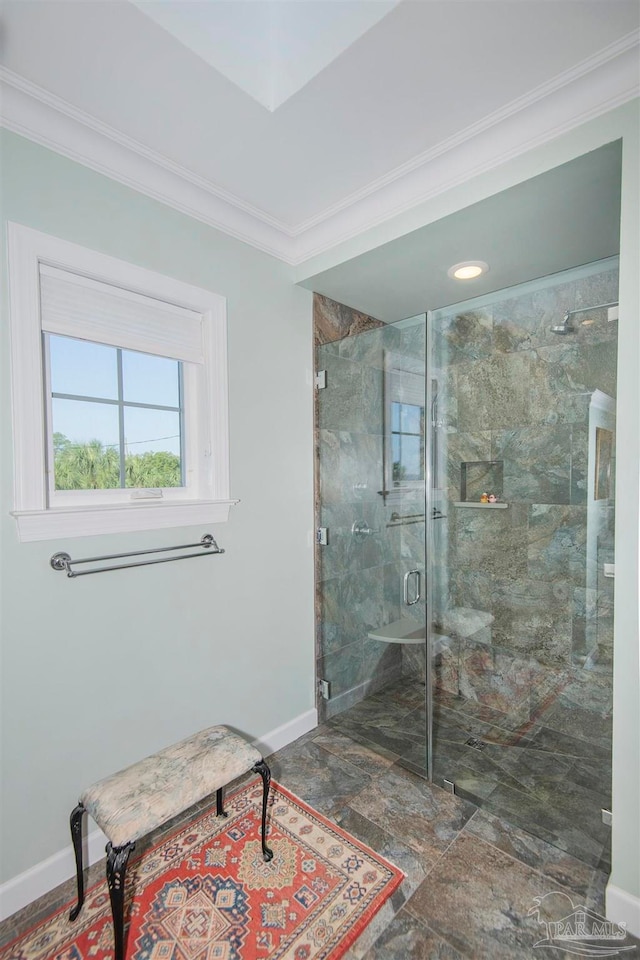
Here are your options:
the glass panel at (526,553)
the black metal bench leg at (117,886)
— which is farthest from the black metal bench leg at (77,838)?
the glass panel at (526,553)

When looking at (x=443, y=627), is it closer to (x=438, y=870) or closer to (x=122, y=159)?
(x=438, y=870)

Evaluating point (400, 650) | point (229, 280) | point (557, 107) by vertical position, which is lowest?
point (400, 650)

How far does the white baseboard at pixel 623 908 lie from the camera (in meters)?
1.34

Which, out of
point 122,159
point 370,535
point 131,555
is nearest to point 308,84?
point 122,159

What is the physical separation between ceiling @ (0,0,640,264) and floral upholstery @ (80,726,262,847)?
2117mm

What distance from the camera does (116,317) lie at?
1.71 m

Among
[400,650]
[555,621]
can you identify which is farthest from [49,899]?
[555,621]

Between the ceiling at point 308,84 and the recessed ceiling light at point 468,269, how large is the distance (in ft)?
1.37

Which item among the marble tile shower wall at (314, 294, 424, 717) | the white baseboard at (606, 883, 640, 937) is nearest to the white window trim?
the marble tile shower wall at (314, 294, 424, 717)

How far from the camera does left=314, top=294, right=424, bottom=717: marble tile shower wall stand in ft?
8.17

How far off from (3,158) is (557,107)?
5.78 ft

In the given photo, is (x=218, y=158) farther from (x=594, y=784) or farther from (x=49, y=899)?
(x=594, y=784)

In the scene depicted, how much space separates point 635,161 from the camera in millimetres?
1311

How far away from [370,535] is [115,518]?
1383mm
